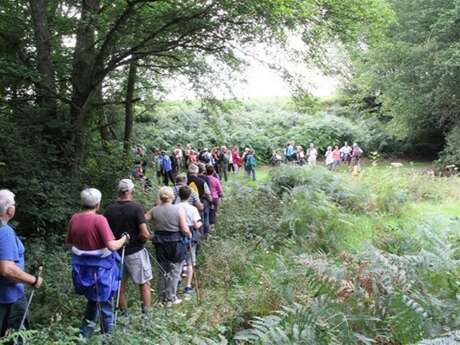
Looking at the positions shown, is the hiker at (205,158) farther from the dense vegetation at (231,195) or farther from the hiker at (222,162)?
the dense vegetation at (231,195)

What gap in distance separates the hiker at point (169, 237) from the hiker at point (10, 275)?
236 centimetres

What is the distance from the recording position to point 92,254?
16.2 ft

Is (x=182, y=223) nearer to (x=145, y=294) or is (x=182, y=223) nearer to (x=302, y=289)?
(x=145, y=294)

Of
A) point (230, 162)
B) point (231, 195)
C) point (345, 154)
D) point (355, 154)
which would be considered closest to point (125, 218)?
point (231, 195)

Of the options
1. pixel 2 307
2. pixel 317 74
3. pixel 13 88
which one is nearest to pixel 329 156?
pixel 317 74

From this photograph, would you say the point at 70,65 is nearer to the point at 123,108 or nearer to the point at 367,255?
the point at 123,108

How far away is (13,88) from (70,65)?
2142mm

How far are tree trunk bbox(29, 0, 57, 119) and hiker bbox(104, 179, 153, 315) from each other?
205 inches

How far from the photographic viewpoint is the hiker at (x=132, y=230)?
5.79 meters

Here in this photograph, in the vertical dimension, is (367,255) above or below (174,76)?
below

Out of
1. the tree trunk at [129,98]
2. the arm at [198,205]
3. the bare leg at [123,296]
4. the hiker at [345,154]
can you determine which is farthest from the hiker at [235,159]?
the bare leg at [123,296]

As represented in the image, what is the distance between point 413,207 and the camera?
13.7 meters

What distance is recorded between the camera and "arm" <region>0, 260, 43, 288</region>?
4047mm

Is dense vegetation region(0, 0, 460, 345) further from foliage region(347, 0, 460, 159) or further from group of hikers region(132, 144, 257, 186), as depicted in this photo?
foliage region(347, 0, 460, 159)
